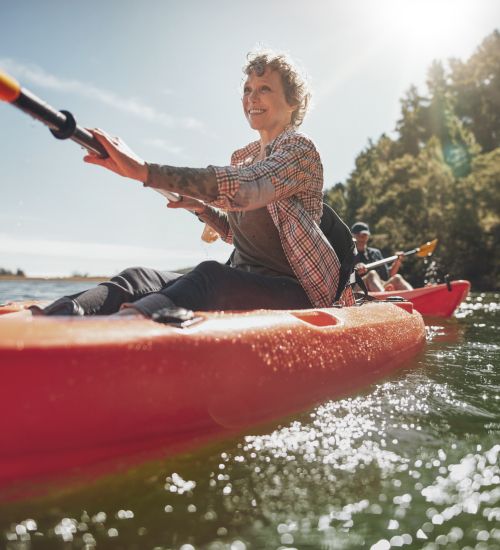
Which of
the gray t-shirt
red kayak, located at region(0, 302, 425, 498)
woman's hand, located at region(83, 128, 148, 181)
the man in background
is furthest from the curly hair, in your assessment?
the man in background

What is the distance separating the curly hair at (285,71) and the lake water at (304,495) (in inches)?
67.3

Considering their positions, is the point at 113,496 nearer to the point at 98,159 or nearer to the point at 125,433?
the point at 125,433

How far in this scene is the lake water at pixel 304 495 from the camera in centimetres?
120

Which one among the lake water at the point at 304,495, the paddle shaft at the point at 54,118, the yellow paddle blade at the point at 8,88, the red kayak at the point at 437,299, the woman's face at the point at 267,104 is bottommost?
the lake water at the point at 304,495

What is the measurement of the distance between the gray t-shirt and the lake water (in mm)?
882

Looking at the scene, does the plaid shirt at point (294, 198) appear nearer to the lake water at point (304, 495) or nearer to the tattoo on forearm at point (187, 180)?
the tattoo on forearm at point (187, 180)

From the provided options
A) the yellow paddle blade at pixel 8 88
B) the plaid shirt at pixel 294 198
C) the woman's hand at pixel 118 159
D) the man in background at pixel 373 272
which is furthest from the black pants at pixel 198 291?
the man in background at pixel 373 272

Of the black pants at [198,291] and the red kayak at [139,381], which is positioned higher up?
the black pants at [198,291]

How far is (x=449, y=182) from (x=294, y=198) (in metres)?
21.1

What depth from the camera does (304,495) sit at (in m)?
1.41

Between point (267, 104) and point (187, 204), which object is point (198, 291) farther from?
point (267, 104)

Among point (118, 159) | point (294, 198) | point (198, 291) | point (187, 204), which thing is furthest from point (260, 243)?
point (118, 159)

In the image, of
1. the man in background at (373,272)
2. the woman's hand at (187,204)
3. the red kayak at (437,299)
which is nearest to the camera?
the woman's hand at (187,204)

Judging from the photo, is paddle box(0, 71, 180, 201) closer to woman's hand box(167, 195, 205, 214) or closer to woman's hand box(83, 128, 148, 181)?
woman's hand box(83, 128, 148, 181)
